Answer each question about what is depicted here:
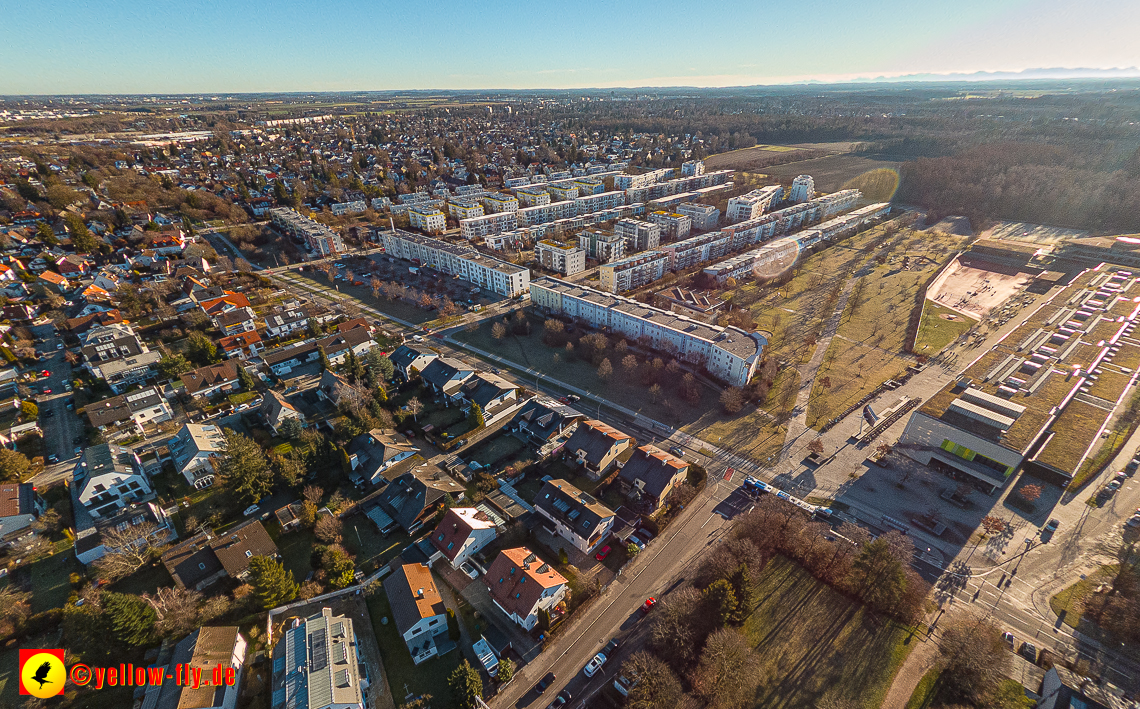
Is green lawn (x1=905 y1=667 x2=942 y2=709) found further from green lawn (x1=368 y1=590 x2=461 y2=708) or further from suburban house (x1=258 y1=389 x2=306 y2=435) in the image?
suburban house (x1=258 y1=389 x2=306 y2=435)

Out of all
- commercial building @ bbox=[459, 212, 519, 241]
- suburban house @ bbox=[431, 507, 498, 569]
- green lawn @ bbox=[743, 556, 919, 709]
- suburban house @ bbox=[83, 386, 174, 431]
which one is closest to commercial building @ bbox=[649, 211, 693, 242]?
commercial building @ bbox=[459, 212, 519, 241]

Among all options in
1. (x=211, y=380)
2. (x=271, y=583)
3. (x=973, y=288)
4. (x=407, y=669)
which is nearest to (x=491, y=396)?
(x=271, y=583)

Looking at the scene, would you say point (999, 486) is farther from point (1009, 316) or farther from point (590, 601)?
point (1009, 316)

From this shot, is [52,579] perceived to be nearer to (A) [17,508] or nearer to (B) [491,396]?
(A) [17,508]

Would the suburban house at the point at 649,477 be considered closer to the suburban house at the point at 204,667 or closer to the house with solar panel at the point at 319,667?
the house with solar panel at the point at 319,667

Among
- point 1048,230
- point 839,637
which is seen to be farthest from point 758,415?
point 1048,230
